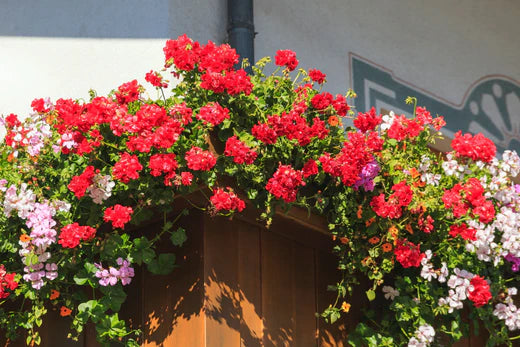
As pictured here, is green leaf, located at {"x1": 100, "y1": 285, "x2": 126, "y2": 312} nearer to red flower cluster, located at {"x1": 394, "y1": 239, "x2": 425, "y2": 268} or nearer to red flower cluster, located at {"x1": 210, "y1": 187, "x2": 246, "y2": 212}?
red flower cluster, located at {"x1": 210, "y1": 187, "x2": 246, "y2": 212}

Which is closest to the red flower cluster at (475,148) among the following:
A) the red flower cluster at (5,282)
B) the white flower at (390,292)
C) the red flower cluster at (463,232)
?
the red flower cluster at (463,232)

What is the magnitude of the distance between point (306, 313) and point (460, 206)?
675 millimetres

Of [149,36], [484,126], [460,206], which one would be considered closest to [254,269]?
[460,206]

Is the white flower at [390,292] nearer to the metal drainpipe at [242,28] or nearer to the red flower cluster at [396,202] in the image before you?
the red flower cluster at [396,202]

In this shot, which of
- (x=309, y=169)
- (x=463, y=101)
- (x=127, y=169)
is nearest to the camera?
(x=127, y=169)

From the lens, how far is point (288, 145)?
369cm

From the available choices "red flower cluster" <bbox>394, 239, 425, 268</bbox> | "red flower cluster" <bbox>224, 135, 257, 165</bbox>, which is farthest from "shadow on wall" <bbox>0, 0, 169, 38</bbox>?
"red flower cluster" <bbox>394, 239, 425, 268</bbox>

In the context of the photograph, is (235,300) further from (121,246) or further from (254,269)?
(121,246)

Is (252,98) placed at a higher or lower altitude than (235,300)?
higher

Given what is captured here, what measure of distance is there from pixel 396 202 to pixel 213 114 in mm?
685

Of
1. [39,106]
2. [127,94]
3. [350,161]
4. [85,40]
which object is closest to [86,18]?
[85,40]

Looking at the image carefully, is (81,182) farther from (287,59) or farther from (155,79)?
(287,59)

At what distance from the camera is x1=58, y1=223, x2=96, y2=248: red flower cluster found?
348cm

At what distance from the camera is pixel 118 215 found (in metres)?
3.49
